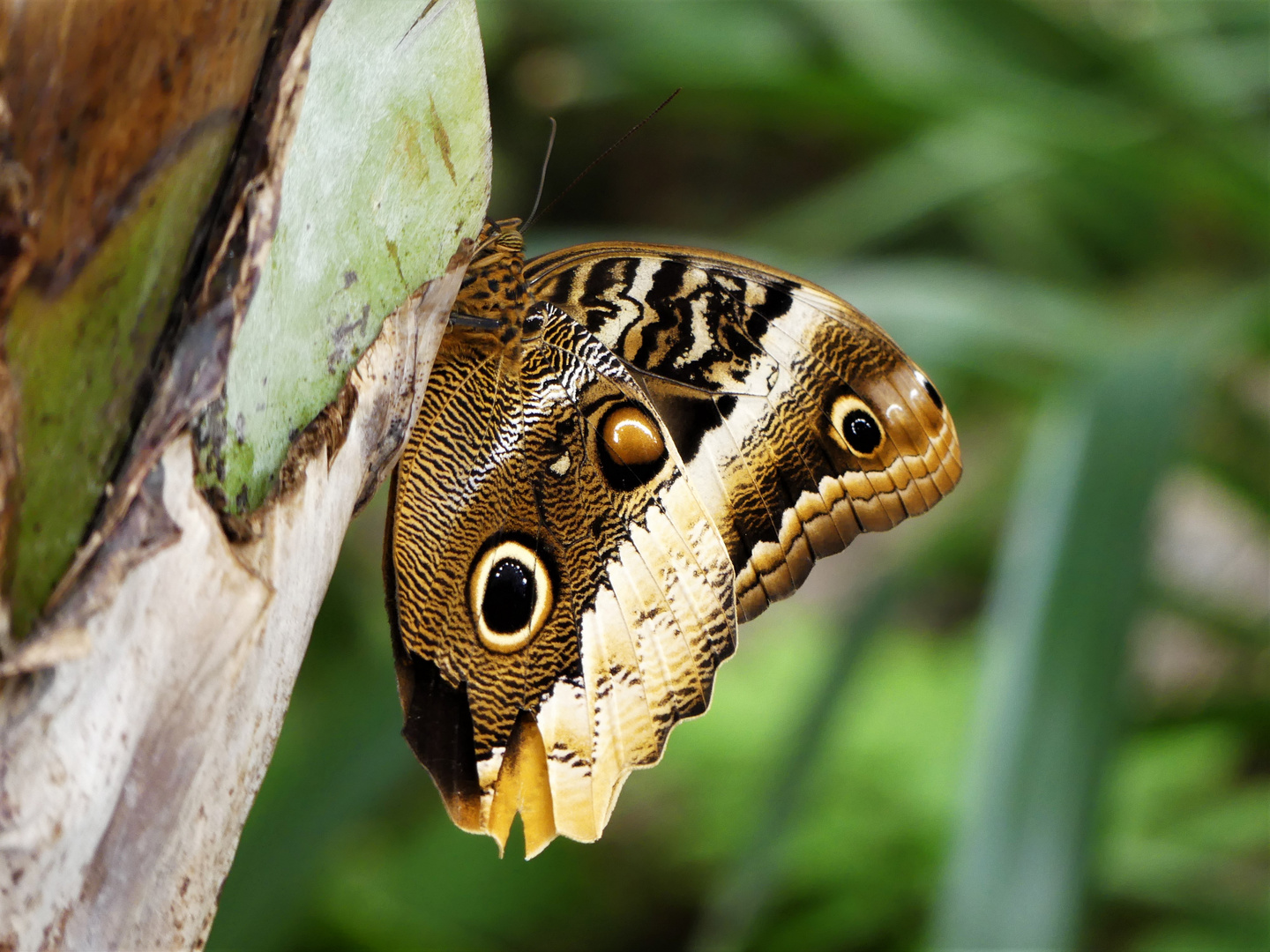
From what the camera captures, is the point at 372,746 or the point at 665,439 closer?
the point at 665,439

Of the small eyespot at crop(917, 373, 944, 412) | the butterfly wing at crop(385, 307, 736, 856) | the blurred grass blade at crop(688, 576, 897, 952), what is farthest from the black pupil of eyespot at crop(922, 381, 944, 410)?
the blurred grass blade at crop(688, 576, 897, 952)

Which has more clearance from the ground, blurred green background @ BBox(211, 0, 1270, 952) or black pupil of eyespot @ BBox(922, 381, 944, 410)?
black pupil of eyespot @ BBox(922, 381, 944, 410)

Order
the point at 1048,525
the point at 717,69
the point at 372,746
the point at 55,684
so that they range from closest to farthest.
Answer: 1. the point at 55,684
2. the point at 1048,525
3. the point at 372,746
4. the point at 717,69

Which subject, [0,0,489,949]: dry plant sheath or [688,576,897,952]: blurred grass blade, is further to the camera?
[688,576,897,952]: blurred grass blade

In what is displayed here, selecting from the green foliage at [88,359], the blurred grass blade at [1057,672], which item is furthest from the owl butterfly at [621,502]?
the green foliage at [88,359]

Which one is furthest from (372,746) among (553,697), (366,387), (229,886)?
(366,387)

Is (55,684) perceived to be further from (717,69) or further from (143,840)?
(717,69)

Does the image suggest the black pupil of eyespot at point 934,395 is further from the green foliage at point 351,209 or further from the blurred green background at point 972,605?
the green foliage at point 351,209

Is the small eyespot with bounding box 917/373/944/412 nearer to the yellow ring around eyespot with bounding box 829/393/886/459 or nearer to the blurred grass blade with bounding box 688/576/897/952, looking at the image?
A: the yellow ring around eyespot with bounding box 829/393/886/459

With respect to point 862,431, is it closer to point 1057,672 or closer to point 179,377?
point 1057,672
